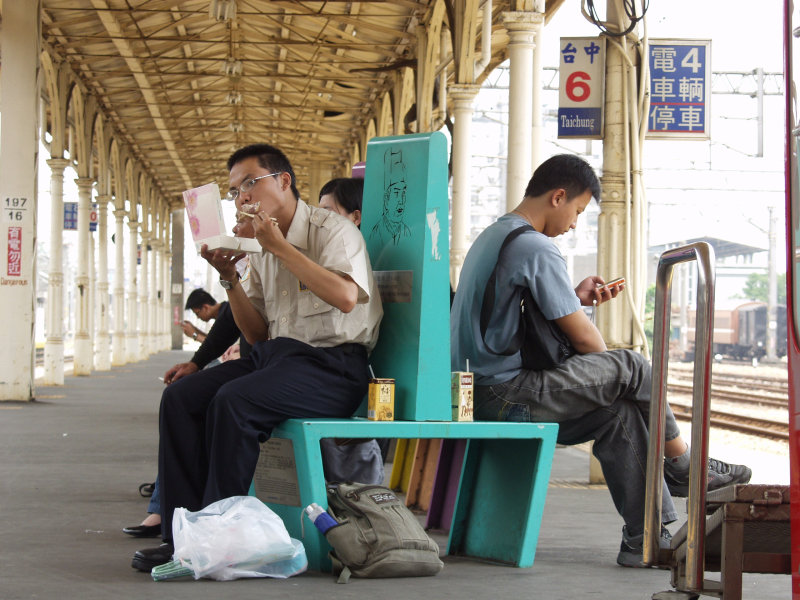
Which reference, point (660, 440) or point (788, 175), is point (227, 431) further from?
point (788, 175)

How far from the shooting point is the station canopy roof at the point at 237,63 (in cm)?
1956

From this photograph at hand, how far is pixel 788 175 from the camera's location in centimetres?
278

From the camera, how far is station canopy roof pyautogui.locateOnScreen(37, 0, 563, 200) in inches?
770

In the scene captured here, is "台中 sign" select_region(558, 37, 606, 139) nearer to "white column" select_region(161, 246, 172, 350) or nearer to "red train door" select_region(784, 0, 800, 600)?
"red train door" select_region(784, 0, 800, 600)

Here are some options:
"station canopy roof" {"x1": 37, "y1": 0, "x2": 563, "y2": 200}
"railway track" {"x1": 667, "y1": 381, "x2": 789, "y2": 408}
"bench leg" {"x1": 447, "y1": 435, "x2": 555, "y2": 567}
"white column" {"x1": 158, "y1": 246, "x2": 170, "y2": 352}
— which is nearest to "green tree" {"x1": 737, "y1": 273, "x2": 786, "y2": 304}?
"white column" {"x1": 158, "y1": 246, "x2": 170, "y2": 352}

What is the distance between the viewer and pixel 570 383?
4.61 m

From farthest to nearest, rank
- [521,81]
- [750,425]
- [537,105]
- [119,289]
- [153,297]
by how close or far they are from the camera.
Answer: [153,297], [119,289], [750,425], [537,105], [521,81]

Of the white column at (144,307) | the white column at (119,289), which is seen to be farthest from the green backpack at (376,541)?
the white column at (144,307)

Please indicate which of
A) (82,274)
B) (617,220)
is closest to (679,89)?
(617,220)

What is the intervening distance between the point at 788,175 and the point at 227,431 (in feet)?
7.68

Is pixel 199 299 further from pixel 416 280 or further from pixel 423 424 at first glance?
pixel 423 424

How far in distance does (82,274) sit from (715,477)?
19.7 meters

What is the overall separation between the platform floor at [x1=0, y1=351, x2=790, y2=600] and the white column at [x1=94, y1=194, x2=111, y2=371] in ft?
54.9

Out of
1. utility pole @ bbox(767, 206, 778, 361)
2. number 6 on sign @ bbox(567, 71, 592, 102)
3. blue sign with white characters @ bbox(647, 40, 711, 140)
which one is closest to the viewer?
number 6 on sign @ bbox(567, 71, 592, 102)
